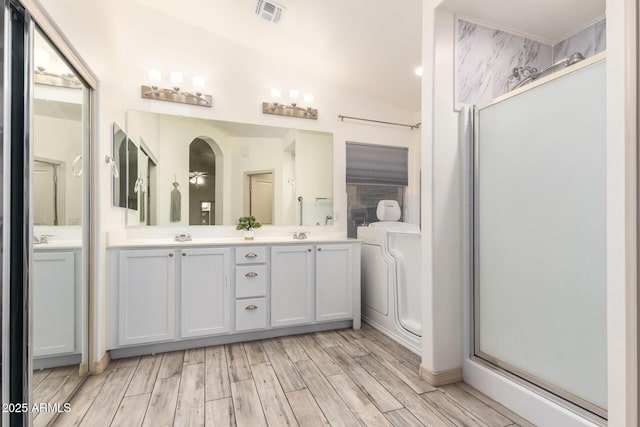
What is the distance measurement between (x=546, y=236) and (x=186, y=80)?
3.07m

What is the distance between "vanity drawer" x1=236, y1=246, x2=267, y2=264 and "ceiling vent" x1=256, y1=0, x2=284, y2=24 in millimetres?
1970

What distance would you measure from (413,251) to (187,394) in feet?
6.05

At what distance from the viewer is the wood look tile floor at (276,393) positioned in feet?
4.91

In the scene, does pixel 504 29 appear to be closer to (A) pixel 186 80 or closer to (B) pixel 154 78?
(A) pixel 186 80

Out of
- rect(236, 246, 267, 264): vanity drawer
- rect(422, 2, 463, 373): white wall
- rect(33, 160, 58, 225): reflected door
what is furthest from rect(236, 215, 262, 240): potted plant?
rect(422, 2, 463, 373): white wall

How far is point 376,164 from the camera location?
3457 mm


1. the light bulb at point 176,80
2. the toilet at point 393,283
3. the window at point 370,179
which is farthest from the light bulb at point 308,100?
the toilet at point 393,283

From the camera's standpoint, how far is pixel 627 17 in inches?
37.7

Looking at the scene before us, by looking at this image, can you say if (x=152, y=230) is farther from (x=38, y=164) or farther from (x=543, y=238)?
(x=543, y=238)

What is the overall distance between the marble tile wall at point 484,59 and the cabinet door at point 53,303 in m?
2.43

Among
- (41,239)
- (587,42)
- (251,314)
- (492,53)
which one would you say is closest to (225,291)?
(251,314)

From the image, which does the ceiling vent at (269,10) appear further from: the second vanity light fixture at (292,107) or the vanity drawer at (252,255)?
the vanity drawer at (252,255)

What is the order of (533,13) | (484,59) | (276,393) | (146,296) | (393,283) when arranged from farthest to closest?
(393,283)
(146,296)
(484,59)
(533,13)
(276,393)

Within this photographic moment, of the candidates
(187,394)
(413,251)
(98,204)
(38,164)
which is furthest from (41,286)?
(413,251)
